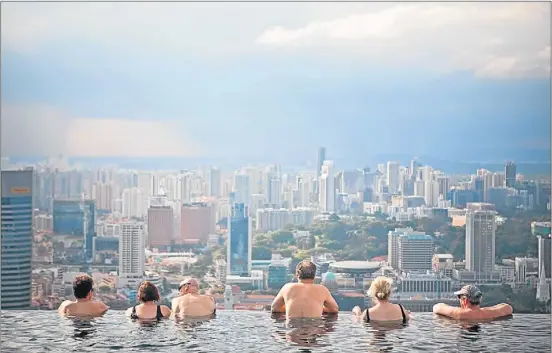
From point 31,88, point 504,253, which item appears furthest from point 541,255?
point 31,88

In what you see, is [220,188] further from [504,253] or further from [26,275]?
[504,253]

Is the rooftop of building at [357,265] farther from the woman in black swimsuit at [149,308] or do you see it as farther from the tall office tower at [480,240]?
the woman in black swimsuit at [149,308]

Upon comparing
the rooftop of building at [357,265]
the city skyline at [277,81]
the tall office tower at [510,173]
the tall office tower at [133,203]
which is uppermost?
the city skyline at [277,81]

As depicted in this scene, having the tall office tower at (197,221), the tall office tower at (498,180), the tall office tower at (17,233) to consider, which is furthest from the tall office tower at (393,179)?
the tall office tower at (17,233)

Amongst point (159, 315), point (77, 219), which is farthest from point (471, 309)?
point (77, 219)

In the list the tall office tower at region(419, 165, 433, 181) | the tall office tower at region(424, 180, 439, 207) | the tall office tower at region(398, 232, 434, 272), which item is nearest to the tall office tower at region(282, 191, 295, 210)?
the tall office tower at region(398, 232, 434, 272)

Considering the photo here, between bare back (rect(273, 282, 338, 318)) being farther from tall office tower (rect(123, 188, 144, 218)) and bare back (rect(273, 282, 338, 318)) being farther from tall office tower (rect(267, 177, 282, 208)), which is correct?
tall office tower (rect(267, 177, 282, 208))

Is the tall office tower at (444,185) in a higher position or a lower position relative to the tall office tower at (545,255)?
higher
